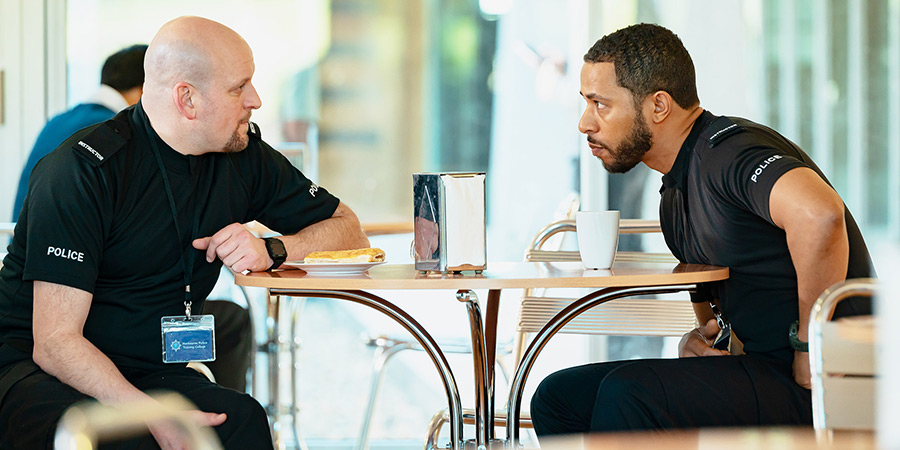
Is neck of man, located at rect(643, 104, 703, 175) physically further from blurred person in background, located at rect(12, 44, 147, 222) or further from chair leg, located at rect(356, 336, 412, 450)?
blurred person in background, located at rect(12, 44, 147, 222)

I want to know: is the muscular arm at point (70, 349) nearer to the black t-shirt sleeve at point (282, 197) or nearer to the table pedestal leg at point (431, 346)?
the table pedestal leg at point (431, 346)

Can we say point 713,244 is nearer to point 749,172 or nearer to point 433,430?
point 749,172

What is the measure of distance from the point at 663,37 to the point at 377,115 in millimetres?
1934

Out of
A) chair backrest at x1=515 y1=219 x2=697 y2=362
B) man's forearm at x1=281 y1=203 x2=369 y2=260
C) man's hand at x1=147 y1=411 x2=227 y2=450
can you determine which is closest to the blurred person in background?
man's forearm at x1=281 y1=203 x2=369 y2=260

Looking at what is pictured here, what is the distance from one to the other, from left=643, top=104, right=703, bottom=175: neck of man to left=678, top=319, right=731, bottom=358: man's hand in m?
0.38

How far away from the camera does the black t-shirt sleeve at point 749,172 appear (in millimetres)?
Answer: 1752

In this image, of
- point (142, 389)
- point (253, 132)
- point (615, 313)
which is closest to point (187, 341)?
point (142, 389)

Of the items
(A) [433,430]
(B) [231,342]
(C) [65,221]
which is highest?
(C) [65,221]

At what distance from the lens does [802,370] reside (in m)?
1.78

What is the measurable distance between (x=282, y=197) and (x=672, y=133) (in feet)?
3.05

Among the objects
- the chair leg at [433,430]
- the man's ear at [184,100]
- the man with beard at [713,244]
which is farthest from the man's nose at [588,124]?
the man's ear at [184,100]

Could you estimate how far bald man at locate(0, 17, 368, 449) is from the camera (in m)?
1.81

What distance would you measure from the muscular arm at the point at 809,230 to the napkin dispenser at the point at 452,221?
543 mm

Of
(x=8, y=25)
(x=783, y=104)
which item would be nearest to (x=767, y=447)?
(x=783, y=104)
